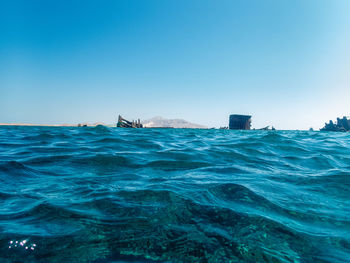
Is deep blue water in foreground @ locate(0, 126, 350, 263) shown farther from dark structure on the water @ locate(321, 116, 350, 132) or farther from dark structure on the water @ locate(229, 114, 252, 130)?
dark structure on the water @ locate(321, 116, 350, 132)

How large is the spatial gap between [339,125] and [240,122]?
2072 cm

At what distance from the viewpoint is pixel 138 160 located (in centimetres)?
539

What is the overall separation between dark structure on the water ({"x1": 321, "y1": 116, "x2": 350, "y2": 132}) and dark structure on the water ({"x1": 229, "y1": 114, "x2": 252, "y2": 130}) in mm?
16918

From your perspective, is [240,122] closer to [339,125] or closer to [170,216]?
[339,125]

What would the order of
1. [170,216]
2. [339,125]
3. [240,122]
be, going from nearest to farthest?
[170,216], [339,125], [240,122]

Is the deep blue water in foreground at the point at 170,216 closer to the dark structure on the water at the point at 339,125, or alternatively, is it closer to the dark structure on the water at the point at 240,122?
the dark structure on the water at the point at 240,122

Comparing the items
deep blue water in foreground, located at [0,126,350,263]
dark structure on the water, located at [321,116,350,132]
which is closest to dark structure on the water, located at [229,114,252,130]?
dark structure on the water, located at [321,116,350,132]

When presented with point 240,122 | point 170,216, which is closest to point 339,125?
point 240,122

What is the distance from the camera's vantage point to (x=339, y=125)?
135ft

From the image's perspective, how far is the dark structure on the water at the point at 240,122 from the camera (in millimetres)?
43750

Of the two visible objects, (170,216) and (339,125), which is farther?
(339,125)

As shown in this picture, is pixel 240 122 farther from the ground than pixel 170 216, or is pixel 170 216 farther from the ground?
pixel 240 122

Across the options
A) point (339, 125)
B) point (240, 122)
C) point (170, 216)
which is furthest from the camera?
point (240, 122)

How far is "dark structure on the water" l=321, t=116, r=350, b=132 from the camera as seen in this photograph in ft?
130
